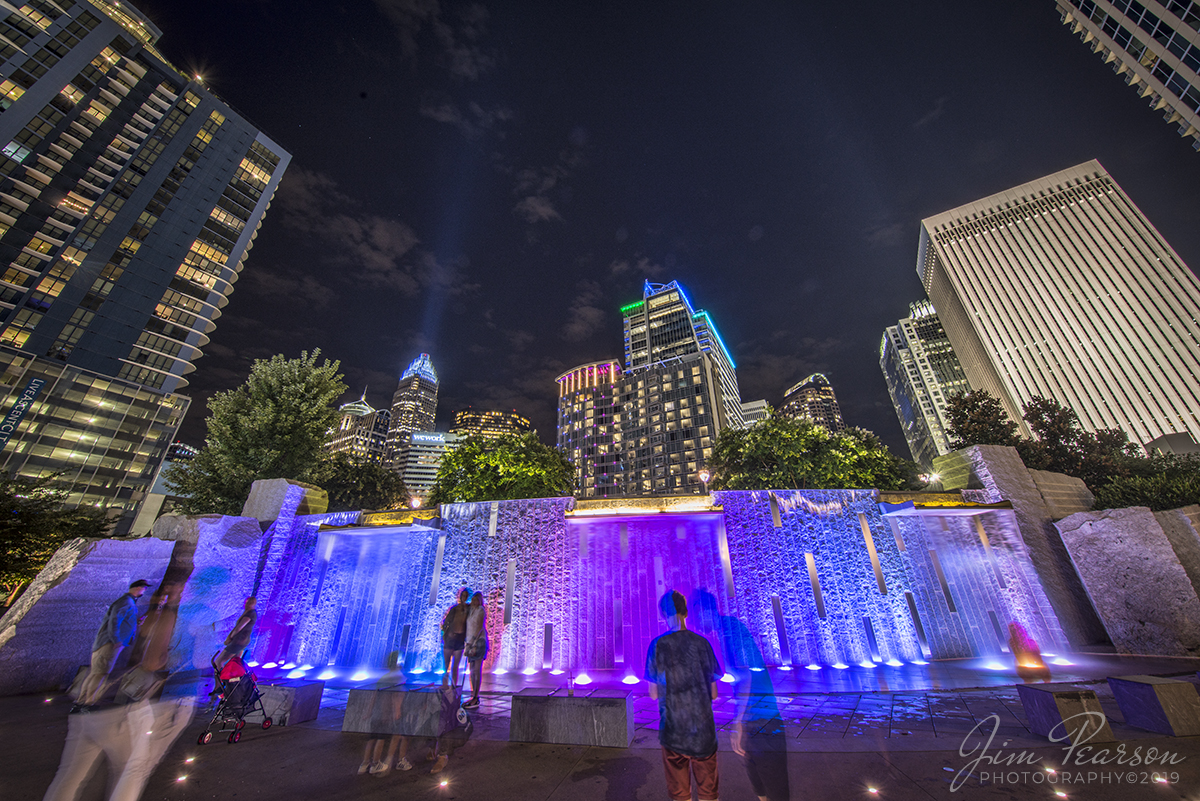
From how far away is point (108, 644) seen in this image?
4.07 m

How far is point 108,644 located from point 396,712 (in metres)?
3.18

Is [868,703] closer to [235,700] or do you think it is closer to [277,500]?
[235,700]

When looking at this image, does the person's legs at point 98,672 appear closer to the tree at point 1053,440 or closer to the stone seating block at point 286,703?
the stone seating block at point 286,703

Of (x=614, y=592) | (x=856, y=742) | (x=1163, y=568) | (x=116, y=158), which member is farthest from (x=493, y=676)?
(x=116, y=158)

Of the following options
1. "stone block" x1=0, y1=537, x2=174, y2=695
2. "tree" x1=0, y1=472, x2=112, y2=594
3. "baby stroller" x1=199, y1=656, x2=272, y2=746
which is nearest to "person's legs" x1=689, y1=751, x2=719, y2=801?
"baby stroller" x1=199, y1=656, x2=272, y2=746

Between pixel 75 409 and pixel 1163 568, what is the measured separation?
81205 mm

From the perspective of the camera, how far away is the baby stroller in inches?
223

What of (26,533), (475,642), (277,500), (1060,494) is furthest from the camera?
(277,500)

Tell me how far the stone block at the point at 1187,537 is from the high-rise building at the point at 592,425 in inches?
3033

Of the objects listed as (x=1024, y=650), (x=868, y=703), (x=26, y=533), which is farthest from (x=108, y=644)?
(x=1024, y=650)

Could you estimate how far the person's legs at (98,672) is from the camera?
3.74 metres

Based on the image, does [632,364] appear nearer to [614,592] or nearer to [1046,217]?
[1046,217]

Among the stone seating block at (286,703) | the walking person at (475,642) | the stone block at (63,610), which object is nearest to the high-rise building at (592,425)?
the stone block at (63,610)

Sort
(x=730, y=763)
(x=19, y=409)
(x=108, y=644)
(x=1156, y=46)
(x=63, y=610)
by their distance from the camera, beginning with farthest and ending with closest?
1. (x=19, y=409)
2. (x=1156, y=46)
3. (x=63, y=610)
4. (x=730, y=763)
5. (x=108, y=644)
